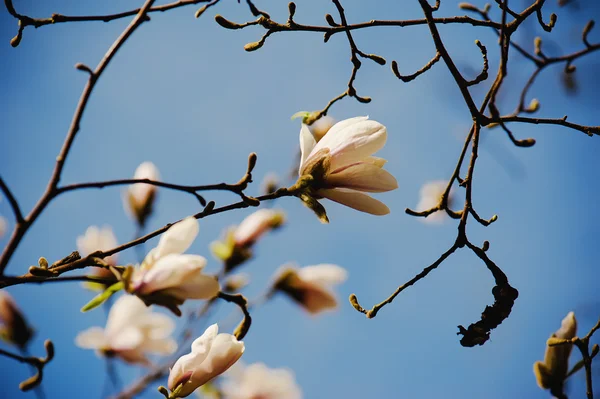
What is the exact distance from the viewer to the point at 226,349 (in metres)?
0.59

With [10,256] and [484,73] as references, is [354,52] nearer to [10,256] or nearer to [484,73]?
[484,73]

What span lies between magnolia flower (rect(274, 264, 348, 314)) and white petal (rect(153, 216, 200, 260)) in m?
0.82

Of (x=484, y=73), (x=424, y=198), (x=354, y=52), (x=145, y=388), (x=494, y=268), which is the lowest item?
(x=145, y=388)

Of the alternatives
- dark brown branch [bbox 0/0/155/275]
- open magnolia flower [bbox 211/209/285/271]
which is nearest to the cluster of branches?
dark brown branch [bbox 0/0/155/275]

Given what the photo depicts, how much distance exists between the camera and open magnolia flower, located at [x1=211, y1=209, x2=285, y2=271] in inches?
47.3

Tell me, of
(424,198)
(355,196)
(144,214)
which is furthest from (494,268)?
(424,198)

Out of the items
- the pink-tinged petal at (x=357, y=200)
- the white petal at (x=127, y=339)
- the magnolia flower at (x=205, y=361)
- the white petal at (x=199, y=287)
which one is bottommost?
the magnolia flower at (x=205, y=361)

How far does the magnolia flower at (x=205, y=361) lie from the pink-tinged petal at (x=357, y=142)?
0.86 ft

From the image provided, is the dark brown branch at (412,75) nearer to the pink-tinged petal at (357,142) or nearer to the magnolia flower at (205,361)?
the pink-tinged petal at (357,142)

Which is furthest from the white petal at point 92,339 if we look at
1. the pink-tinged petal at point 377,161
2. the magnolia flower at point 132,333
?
the pink-tinged petal at point 377,161

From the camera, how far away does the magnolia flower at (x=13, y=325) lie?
103 cm

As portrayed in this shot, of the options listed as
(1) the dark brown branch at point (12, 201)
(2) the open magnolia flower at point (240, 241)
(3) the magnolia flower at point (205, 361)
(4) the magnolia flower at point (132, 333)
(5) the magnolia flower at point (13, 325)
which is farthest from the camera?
(2) the open magnolia flower at point (240, 241)

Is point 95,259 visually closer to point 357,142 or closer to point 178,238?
point 178,238

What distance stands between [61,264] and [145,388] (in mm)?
523
